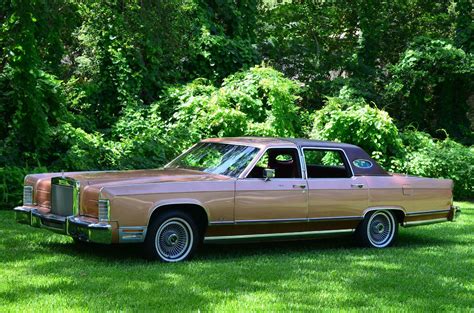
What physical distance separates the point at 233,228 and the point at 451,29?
19.5 metres

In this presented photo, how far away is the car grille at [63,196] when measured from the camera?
7.98 meters

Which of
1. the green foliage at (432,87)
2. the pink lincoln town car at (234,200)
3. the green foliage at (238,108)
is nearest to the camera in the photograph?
the pink lincoln town car at (234,200)

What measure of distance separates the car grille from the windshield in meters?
1.71

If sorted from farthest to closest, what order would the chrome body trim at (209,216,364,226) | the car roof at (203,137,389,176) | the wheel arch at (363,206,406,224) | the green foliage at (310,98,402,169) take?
the green foliage at (310,98,402,169) < the wheel arch at (363,206,406,224) < the car roof at (203,137,389,176) < the chrome body trim at (209,216,364,226)

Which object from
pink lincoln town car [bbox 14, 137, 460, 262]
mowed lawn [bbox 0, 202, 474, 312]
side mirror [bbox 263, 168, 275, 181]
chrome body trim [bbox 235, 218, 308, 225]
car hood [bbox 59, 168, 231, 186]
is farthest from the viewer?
side mirror [bbox 263, 168, 275, 181]

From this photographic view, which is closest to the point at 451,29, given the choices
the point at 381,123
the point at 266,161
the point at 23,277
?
the point at 381,123

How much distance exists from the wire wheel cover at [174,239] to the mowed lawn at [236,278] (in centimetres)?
23

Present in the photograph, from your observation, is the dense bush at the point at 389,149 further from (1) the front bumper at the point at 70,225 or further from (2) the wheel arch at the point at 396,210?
(1) the front bumper at the point at 70,225

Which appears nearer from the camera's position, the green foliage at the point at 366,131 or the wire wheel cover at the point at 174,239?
the wire wheel cover at the point at 174,239

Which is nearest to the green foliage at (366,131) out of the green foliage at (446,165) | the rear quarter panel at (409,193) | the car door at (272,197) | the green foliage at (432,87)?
the green foliage at (446,165)

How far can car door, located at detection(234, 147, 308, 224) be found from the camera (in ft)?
27.5

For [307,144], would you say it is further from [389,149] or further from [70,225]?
[389,149]

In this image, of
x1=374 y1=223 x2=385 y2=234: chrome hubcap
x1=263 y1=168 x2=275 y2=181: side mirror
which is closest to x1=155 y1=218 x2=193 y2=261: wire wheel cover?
x1=263 y1=168 x2=275 y2=181: side mirror

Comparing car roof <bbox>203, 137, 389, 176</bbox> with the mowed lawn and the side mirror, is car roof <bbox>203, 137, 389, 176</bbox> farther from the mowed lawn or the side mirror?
the mowed lawn
